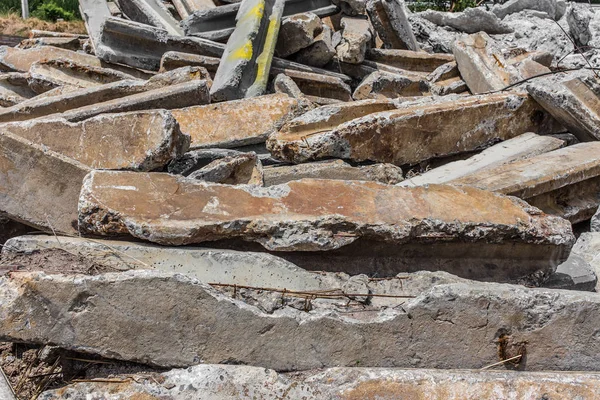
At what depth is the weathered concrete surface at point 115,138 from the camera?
10.6 ft

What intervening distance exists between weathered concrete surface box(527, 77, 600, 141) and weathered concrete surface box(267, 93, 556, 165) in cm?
11

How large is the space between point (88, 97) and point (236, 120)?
1140 mm

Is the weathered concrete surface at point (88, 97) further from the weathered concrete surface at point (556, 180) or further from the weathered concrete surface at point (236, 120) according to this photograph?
the weathered concrete surface at point (556, 180)

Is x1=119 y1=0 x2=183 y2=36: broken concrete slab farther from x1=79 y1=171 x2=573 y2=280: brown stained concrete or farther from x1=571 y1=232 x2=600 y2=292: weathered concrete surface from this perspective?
x1=571 y1=232 x2=600 y2=292: weathered concrete surface

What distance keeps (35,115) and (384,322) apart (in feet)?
9.97

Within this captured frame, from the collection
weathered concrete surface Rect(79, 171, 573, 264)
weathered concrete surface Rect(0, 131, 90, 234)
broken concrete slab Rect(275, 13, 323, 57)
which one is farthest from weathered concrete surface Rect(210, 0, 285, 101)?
weathered concrete surface Rect(79, 171, 573, 264)

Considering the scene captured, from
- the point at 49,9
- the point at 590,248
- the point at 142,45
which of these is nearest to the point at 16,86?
the point at 142,45

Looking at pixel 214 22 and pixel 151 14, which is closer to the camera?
pixel 214 22

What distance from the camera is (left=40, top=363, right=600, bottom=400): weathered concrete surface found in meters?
1.98

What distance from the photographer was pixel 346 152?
11.9ft

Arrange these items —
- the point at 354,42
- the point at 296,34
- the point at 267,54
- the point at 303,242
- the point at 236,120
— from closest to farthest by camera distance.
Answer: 1. the point at 303,242
2. the point at 236,120
3. the point at 267,54
4. the point at 296,34
5. the point at 354,42

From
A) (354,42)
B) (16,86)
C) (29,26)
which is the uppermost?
(354,42)

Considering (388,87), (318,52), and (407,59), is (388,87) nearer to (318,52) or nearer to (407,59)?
(318,52)

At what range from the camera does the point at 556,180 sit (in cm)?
347
